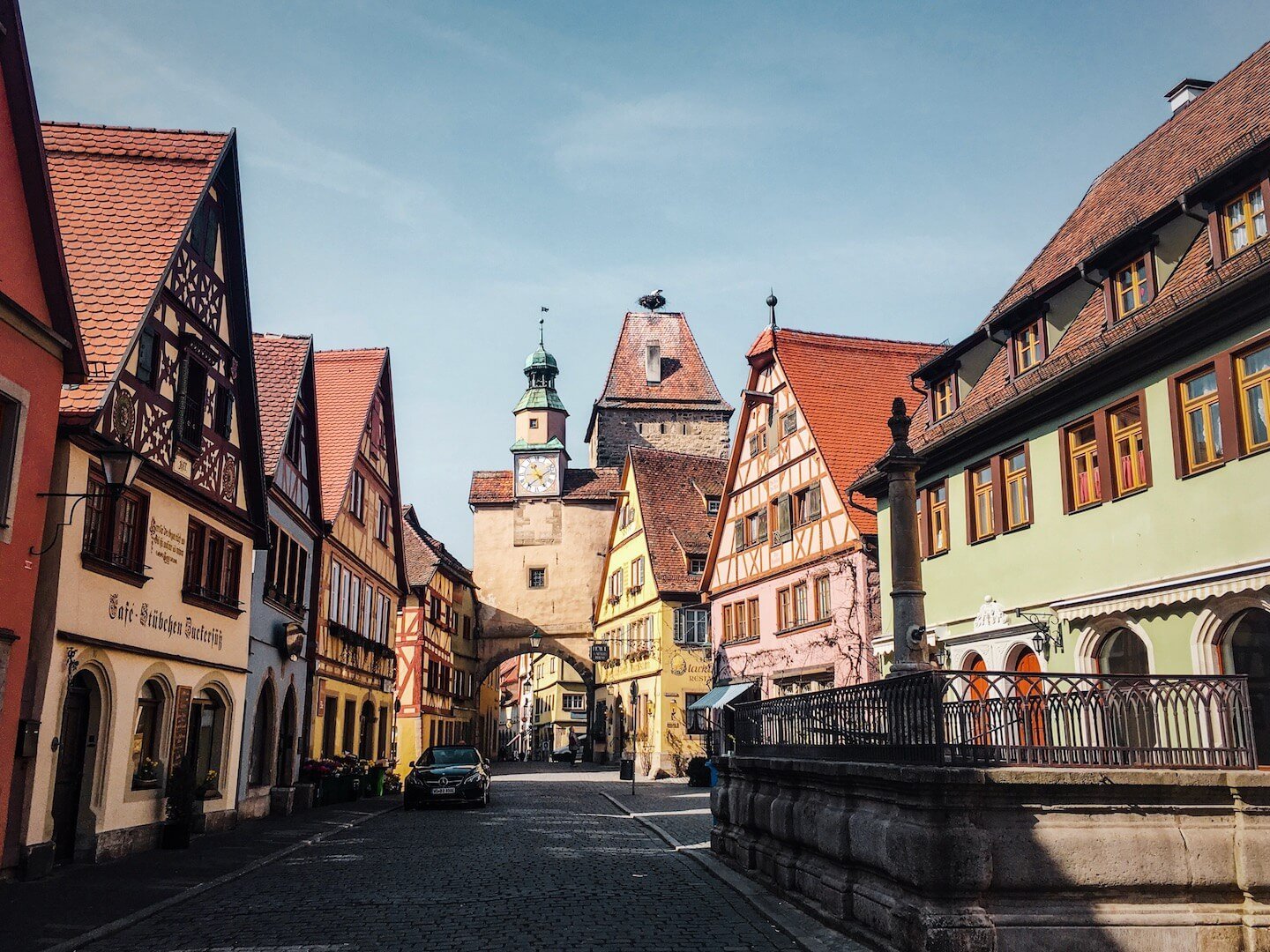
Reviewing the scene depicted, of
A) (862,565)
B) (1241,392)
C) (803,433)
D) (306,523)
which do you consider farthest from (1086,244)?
(306,523)

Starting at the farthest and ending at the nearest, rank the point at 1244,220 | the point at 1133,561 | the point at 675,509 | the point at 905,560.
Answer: the point at 675,509
the point at 1133,561
the point at 1244,220
the point at 905,560

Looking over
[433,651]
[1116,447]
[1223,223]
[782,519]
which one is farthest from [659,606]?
[1223,223]

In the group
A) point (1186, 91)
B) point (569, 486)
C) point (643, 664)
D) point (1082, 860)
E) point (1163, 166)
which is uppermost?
point (569, 486)

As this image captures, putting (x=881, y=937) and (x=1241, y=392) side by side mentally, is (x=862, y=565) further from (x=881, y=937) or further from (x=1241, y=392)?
(x=881, y=937)

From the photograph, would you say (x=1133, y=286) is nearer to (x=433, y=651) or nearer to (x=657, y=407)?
(x=433, y=651)

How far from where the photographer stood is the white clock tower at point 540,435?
6312 cm

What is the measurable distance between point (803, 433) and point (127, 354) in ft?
62.2

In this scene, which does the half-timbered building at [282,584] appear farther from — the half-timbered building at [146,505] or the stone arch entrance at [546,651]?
the stone arch entrance at [546,651]

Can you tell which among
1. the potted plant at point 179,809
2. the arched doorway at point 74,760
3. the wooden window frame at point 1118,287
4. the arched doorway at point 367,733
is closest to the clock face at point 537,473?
the arched doorway at point 367,733

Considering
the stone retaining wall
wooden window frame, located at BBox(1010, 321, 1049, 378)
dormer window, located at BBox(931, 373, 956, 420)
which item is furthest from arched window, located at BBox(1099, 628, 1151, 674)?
the stone retaining wall

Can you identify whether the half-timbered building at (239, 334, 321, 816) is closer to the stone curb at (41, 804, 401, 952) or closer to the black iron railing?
the stone curb at (41, 804, 401, 952)

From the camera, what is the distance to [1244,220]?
14.5 m

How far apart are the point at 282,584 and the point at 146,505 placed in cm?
803

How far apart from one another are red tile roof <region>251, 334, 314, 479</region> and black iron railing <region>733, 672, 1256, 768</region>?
15562 mm
